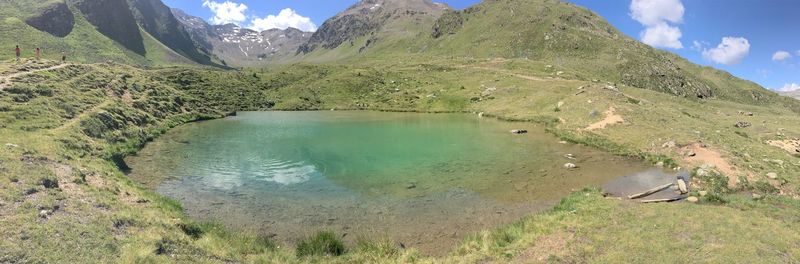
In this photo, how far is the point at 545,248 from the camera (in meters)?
16.9

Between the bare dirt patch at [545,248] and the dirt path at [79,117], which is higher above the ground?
the dirt path at [79,117]

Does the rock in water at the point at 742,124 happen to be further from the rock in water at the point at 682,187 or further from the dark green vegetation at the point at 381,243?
the rock in water at the point at 682,187

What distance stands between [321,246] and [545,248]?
32.0 ft

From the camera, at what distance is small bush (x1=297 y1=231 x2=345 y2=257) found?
17719 mm

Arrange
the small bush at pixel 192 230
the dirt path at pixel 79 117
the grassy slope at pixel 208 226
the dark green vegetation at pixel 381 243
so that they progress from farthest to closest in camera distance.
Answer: the dirt path at pixel 79 117 → the small bush at pixel 192 230 → the dark green vegetation at pixel 381 243 → the grassy slope at pixel 208 226

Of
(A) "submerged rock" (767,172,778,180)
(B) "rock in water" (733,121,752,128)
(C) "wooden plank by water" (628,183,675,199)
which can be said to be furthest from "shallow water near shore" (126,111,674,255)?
(B) "rock in water" (733,121,752,128)

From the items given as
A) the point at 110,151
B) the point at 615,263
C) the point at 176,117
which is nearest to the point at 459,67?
the point at 176,117

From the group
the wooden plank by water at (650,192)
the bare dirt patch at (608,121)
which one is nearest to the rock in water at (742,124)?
the bare dirt patch at (608,121)

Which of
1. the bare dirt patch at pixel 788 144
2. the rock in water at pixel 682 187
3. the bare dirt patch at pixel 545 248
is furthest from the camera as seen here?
the bare dirt patch at pixel 788 144

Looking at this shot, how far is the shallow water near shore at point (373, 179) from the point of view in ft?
71.5

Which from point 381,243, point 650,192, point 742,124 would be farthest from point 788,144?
point 381,243

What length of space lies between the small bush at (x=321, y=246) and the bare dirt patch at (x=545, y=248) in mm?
7759

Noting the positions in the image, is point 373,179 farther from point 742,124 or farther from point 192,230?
point 742,124

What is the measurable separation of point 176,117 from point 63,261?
60026 millimetres
